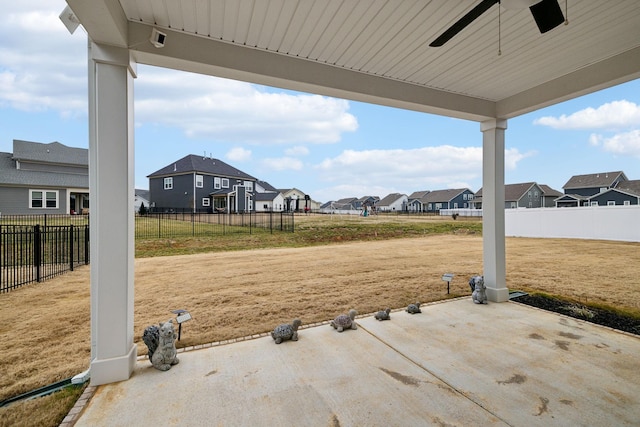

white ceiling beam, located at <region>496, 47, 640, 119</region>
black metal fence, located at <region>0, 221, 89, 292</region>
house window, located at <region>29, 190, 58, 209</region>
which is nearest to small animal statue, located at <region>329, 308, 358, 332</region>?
white ceiling beam, located at <region>496, 47, 640, 119</region>

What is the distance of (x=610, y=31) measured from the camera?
2332 mm

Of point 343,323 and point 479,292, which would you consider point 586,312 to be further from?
point 343,323

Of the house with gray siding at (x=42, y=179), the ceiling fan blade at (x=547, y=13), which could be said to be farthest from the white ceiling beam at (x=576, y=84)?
the house with gray siding at (x=42, y=179)

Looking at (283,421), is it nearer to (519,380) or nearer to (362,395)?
(362,395)

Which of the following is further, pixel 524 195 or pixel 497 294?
pixel 524 195

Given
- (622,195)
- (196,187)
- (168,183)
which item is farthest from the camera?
(622,195)

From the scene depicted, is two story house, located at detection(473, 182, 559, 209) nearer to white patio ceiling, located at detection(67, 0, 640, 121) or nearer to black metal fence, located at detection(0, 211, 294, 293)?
black metal fence, located at detection(0, 211, 294, 293)

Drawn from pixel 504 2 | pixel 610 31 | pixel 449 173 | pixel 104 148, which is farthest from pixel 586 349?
pixel 449 173

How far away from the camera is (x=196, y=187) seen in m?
18.0

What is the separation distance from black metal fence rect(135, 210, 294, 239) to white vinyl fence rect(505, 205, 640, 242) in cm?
Answer: 1077

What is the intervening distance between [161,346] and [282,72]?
2.66 m

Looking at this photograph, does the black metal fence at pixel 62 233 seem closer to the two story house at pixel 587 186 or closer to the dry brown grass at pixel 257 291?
the dry brown grass at pixel 257 291

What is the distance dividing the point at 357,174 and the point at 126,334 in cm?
2530

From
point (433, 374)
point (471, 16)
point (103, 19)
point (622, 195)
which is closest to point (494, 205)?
point (433, 374)
